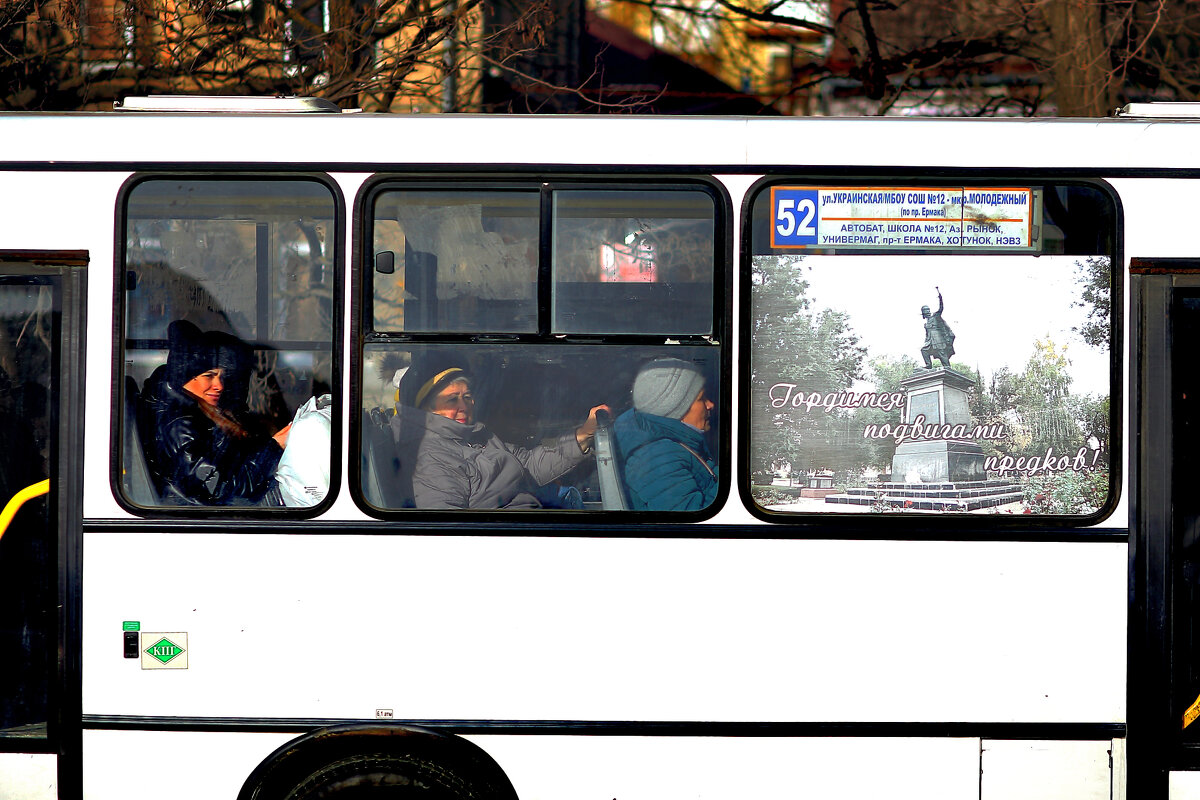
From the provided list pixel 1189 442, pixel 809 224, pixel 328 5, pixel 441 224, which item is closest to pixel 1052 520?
pixel 1189 442

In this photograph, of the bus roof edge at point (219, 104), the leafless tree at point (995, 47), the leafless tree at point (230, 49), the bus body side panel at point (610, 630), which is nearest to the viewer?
the bus body side panel at point (610, 630)

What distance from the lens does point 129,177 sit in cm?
360

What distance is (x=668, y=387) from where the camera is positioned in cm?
357

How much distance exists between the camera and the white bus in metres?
3.54

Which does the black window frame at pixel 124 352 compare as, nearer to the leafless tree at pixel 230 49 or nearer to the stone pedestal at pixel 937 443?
the stone pedestal at pixel 937 443

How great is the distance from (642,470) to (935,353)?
42.6 inches

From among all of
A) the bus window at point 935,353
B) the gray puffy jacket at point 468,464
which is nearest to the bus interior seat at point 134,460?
the gray puffy jacket at point 468,464

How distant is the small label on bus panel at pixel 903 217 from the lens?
355 centimetres

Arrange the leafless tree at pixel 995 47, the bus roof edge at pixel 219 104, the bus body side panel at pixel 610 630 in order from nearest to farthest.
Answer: the bus body side panel at pixel 610 630 → the bus roof edge at pixel 219 104 → the leafless tree at pixel 995 47

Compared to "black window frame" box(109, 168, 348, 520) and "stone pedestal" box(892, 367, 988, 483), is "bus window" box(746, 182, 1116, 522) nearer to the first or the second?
"stone pedestal" box(892, 367, 988, 483)

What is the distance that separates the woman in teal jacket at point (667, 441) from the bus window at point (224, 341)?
1.08 meters

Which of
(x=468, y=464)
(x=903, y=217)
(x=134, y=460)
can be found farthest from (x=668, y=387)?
(x=134, y=460)

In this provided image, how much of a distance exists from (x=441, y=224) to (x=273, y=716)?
1794 millimetres

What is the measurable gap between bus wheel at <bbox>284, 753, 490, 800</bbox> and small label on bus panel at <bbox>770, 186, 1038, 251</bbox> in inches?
85.7
